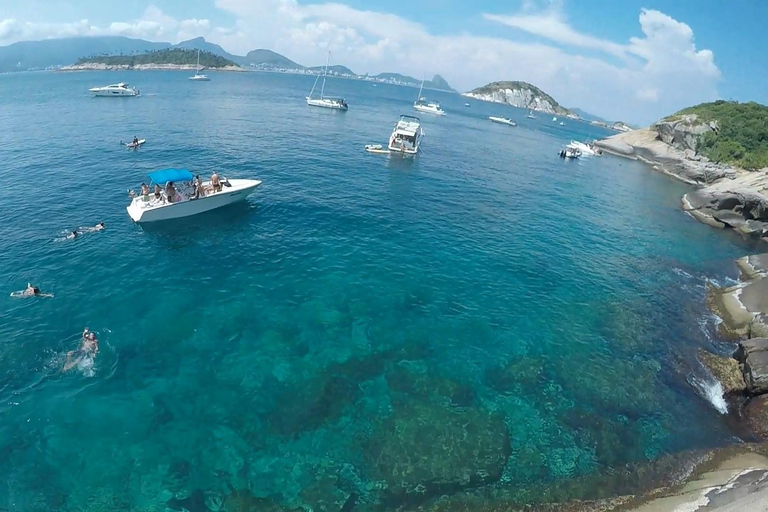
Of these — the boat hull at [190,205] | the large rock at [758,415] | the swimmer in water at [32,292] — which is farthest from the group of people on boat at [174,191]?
the large rock at [758,415]

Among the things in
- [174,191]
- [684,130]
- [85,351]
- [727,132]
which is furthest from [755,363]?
[684,130]

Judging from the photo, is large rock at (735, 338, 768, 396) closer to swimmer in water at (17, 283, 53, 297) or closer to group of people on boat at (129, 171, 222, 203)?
group of people on boat at (129, 171, 222, 203)

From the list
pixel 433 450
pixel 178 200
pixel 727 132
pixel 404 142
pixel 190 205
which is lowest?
pixel 433 450

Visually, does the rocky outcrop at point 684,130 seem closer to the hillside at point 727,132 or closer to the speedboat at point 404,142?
the hillside at point 727,132

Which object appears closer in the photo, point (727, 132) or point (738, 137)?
point (738, 137)

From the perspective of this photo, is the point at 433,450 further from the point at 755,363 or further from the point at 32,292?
the point at 32,292

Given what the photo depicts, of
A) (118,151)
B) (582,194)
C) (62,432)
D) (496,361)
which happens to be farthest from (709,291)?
(118,151)
